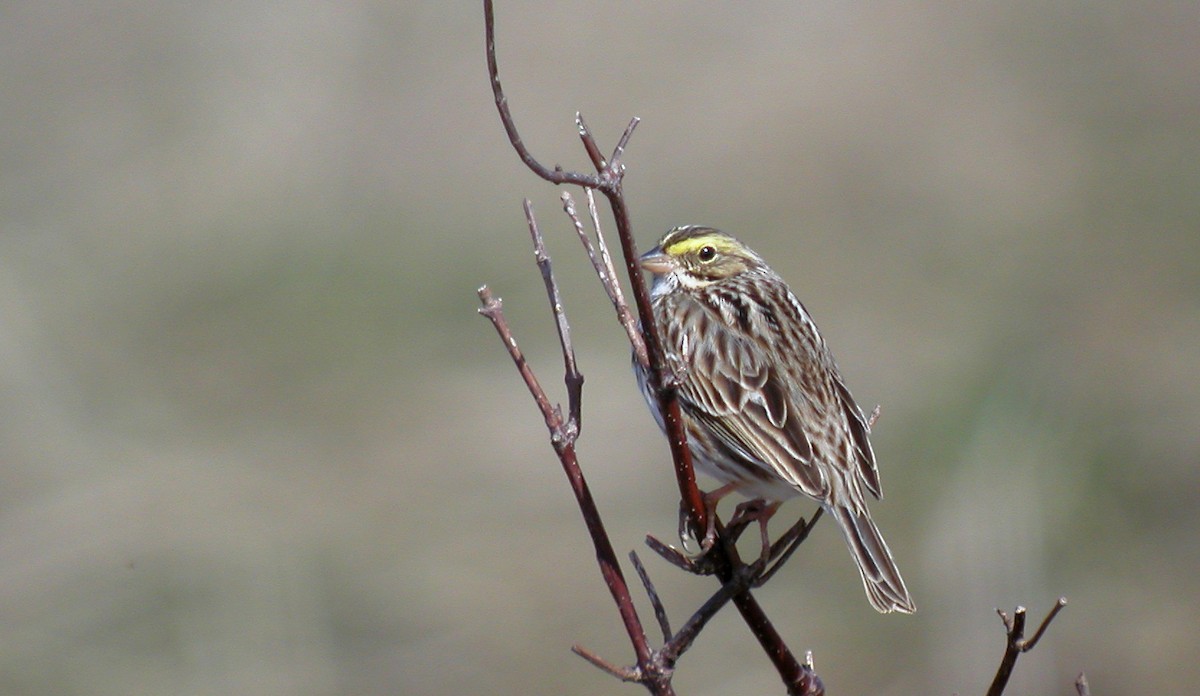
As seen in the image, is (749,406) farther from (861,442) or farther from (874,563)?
(874,563)

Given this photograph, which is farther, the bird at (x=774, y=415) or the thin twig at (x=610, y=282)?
the bird at (x=774, y=415)

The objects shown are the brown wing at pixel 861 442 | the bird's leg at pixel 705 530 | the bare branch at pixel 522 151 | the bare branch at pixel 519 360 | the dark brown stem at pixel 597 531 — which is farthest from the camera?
the brown wing at pixel 861 442

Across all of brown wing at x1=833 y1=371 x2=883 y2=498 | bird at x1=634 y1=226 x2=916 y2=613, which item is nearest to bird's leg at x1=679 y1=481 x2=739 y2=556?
bird at x1=634 y1=226 x2=916 y2=613

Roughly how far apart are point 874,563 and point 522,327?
30.8 ft

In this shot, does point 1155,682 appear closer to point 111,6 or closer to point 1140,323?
point 1140,323

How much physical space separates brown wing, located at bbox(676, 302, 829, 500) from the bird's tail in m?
0.12

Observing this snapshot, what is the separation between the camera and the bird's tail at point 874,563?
13.7 ft

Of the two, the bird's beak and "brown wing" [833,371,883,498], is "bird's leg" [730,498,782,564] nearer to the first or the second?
"brown wing" [833,371,883,498]

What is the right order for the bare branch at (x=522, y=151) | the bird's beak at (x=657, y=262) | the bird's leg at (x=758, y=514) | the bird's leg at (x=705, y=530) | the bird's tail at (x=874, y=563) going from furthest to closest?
the bird's beak at (x=657, y=262) < the bird's tail at (x=874, y=563) < the bird's leg at (x=758, y=514) < the bird's leg at (x=705, y=530) < the bare branch at (x=522, y=151)

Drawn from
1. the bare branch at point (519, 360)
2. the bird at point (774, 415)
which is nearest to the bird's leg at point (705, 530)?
the bare branch at point (519, 360)

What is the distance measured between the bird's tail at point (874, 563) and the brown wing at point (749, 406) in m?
0.12

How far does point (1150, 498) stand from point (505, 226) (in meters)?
6.82

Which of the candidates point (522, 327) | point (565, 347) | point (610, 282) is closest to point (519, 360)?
point (565, 347)

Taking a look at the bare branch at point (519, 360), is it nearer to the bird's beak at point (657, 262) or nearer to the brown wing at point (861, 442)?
the brown wing at point (861, 442)
